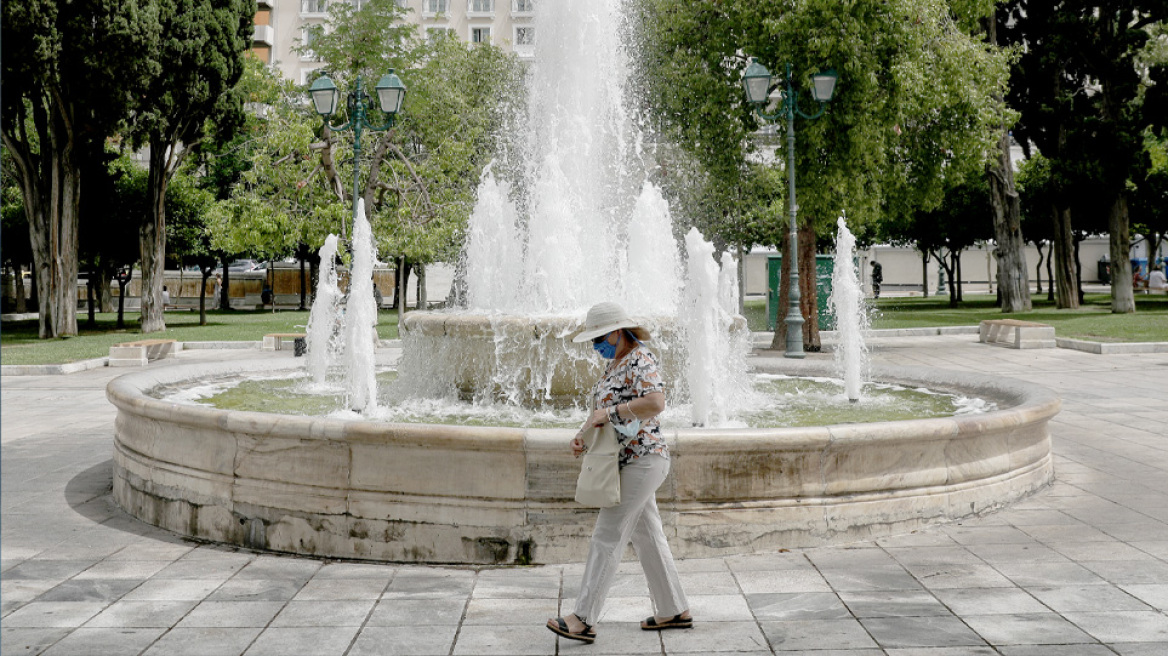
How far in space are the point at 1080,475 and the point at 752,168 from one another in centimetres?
2362

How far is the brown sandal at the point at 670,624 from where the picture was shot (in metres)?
4.50

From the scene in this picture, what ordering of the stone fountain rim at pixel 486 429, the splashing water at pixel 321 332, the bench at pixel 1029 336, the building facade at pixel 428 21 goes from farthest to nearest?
the building facade at pixel 428 21 → the bench at pixel 1029 336 → the splashing water at pixel 321 332 → the stone fountain rim at pixel 486 429

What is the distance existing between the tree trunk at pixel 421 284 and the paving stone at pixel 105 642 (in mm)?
36812

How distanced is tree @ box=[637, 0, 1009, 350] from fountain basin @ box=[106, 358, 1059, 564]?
1313cm

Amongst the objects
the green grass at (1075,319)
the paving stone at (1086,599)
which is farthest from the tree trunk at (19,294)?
the paving stone at (1086,599)

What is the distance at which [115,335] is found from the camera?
26.8 metres

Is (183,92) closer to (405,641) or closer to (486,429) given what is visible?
(486,429)

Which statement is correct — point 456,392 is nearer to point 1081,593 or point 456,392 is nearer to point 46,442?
point 46,442

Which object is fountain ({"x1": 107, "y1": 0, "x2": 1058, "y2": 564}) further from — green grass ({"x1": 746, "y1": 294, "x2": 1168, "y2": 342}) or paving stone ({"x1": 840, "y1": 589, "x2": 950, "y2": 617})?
green grass ({"x1": 746, "y1": 294, "x2": 1168, "y2": 342})

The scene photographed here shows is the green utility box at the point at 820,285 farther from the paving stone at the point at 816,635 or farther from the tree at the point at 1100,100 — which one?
the paving stone at the point at 816,635

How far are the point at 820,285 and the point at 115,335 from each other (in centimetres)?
1807

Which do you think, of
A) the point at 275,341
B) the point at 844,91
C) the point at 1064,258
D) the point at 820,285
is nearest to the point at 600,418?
the point at 844,91

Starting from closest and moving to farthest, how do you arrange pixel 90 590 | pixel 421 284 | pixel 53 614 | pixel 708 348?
pixel 53 614 < pixel 90 590 < pixel 708 348 < pixel 421 284

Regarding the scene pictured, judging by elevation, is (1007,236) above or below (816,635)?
above
